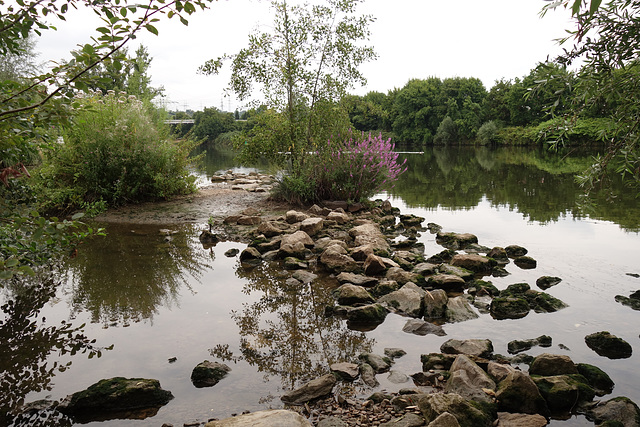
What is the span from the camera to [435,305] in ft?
Answer: 17.3

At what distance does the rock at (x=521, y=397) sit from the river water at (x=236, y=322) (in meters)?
0.26

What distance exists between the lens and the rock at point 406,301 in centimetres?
535

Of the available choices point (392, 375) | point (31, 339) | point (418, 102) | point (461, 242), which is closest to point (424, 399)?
point (392, 375)

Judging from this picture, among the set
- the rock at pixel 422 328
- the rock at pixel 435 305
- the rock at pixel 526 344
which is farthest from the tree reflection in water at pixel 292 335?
the rock at pixel 526 344

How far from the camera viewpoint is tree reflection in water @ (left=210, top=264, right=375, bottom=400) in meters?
4.12

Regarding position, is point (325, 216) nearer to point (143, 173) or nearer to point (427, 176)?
point (143, 173)

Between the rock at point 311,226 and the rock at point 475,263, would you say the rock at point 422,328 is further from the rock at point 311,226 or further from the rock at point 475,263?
the rock at point 311,226

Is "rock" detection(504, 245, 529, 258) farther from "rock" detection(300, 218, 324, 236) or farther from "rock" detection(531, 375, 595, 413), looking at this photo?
"rock" detection(531, 375, 595, 413)

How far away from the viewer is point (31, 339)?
15.2 feet

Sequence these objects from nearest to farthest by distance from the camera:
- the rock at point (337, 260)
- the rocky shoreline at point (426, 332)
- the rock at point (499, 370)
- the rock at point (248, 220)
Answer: the rocky shoreline at point (426, 332) → the rock at point (499, 370) → the rock at point (337, 260) → the rock at point (248, 220)

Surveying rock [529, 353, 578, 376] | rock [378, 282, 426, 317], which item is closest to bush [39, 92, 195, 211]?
rock [378, 282, 426, 317]

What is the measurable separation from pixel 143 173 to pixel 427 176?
15401 mm

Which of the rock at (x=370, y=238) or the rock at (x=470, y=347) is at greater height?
the rock at (x=370, y=238)

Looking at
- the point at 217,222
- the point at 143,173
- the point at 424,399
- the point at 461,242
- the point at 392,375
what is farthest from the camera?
the point at 143,173
